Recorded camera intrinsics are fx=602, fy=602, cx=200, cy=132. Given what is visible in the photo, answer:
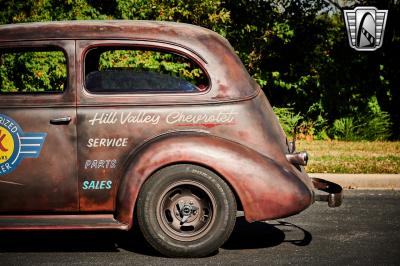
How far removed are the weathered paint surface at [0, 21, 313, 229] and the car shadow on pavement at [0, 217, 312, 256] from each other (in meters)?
0.48

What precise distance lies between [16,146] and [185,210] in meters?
1.42

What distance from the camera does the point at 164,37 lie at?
16.1 feet

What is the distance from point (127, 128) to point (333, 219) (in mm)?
2592

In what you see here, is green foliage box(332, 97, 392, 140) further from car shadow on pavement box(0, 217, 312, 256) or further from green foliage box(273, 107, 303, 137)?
car shadow on pavement box(0, 217, 312, 256)

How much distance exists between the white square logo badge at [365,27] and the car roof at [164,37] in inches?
386

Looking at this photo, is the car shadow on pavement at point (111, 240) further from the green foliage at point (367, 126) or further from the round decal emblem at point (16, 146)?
the green foliage at point (367, 126)

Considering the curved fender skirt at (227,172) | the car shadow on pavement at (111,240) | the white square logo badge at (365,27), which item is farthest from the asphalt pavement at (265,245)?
the white square logo badge at (365,27)

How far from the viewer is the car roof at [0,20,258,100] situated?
488cm

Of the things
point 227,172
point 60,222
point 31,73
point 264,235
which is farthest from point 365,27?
point 60,222

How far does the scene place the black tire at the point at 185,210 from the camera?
461cm

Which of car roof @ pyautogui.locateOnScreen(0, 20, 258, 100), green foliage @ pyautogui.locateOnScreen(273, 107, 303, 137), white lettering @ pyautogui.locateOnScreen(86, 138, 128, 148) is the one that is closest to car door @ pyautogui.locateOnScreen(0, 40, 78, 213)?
white lettering @ pyautogui.locateOnScreen(86, 138, 128, 148)

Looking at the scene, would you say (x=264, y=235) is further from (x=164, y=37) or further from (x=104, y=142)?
(x=164, y=37)

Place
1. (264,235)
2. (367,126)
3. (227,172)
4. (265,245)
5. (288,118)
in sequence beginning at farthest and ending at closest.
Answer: (288,118) < (367,126) < (264,235) < (265,245) < (227,172)

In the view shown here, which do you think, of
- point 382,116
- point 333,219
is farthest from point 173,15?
point 333,219
